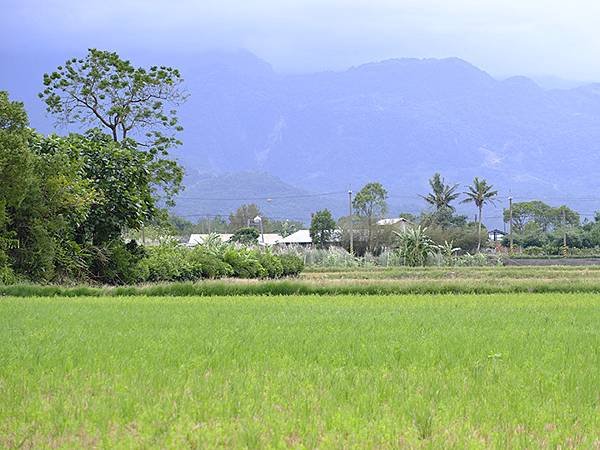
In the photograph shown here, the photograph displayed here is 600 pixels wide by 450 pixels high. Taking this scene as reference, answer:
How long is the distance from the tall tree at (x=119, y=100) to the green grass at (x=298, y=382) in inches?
912

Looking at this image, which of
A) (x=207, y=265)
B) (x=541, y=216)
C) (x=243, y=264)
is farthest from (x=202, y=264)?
(x=541, y=216)

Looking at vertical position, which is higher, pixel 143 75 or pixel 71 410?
pixel 143 75

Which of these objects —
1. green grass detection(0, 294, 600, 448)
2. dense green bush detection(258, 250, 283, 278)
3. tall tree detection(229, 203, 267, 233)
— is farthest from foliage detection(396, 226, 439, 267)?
tall tree detection(229, 203, 267, 233)

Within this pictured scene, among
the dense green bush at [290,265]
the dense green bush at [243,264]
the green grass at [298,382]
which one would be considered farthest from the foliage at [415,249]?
the green grass at [298,382]

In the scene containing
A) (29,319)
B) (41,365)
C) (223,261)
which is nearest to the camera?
(41,365)

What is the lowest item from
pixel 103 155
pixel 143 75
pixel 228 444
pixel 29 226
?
pixel 228 444

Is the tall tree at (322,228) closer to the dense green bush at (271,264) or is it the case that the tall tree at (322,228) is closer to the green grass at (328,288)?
the dense green bush at (271,264)

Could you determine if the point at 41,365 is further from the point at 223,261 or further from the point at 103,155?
the point at 223,261

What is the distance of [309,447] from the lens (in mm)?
5820

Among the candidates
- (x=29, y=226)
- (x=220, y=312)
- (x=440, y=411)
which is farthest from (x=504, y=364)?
(x=29, y=226)

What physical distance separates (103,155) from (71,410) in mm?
23484

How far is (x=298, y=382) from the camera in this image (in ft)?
26.1

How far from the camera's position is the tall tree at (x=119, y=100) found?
36531mm

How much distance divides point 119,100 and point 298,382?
100 ft
